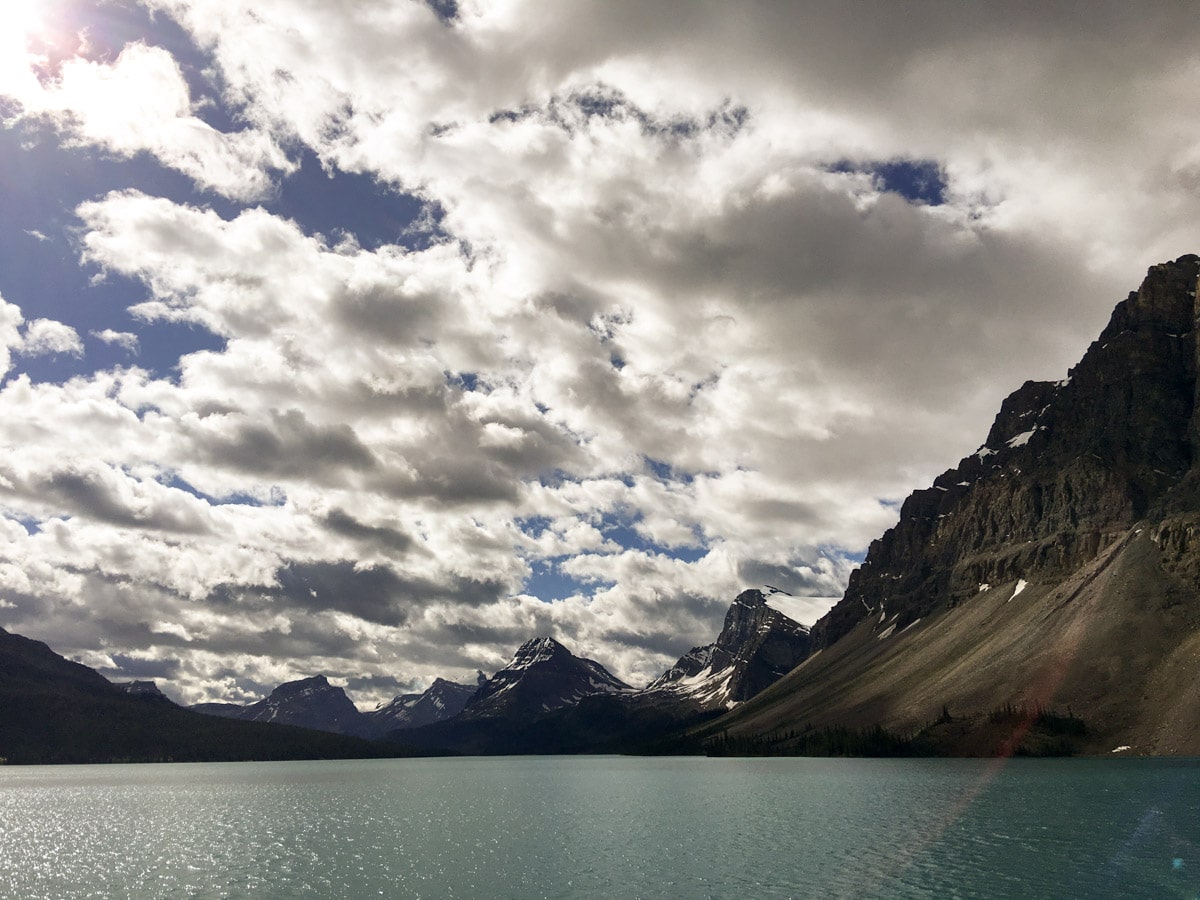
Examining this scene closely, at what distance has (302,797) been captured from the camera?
195625 millimetres

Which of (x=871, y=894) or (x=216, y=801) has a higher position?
(x=871, y=894)

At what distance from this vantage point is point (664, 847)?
298ft

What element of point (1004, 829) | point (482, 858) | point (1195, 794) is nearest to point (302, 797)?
point (482, 858)

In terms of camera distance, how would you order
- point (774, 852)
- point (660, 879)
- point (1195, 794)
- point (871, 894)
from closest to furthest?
point (871, 894)
point (660, 879)
point (774, 852)
point (1195, 794)

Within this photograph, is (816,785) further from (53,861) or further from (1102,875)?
(53,861)

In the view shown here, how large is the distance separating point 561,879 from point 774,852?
23213mm

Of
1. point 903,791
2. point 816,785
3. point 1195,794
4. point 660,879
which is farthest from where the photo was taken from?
point 816,785

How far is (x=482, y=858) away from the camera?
280ft

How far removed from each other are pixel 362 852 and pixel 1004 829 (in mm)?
70432

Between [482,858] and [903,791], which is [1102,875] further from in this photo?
[903,791]

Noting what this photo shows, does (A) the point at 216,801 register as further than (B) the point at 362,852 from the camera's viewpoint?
Yes

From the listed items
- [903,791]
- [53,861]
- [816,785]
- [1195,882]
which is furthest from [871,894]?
[816,785]

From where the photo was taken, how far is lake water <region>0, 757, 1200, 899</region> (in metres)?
67.3

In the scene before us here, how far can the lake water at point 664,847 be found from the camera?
221 ft
